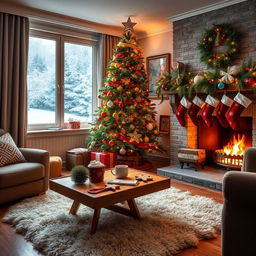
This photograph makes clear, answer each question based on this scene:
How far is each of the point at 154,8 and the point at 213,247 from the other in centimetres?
342

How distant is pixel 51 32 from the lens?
469cm

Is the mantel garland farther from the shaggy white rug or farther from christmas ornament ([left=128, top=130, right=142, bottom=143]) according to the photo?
the shaggy white rug

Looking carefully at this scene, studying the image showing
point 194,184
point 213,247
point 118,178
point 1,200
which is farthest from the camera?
point 194,184

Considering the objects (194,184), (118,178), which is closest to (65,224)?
(118,178)

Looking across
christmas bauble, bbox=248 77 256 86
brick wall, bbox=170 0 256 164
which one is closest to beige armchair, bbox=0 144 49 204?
brick wall, bbox=170 0 256 164

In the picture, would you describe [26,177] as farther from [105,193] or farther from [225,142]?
[225,142]

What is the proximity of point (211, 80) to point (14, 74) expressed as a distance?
9.28ft

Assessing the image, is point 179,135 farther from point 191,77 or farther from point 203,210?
point 203,210

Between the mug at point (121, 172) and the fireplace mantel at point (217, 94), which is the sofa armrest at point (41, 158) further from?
the fireplace mantel at point (217, 94)

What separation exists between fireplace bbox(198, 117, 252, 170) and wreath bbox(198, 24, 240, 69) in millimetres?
850

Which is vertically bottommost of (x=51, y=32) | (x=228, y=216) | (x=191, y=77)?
(x=228, y=216)

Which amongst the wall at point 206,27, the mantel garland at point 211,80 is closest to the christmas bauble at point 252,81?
the mantel garland at point 211,80

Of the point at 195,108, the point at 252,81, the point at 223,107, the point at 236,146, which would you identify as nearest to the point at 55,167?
the point at 195,108

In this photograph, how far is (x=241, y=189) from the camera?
1.53 m
